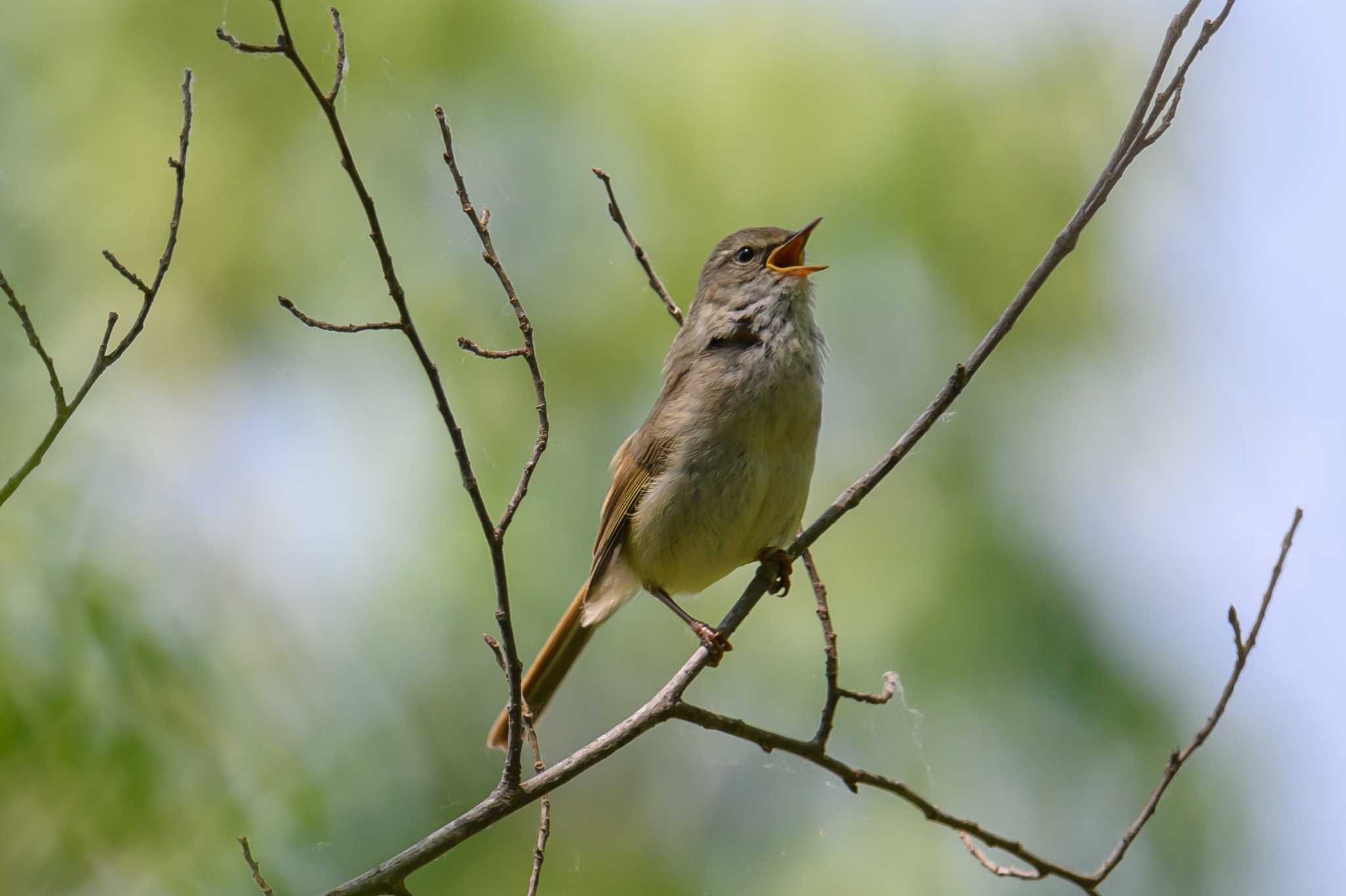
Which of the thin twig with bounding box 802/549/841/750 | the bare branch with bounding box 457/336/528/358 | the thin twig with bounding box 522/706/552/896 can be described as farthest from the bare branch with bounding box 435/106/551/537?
the thin twig with bounding box 802/549/841/750

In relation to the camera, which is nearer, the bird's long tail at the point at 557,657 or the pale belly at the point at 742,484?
the pale belly at the point at 742,484

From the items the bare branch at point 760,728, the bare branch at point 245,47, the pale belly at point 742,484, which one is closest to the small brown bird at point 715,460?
the pale belly at point 742,484

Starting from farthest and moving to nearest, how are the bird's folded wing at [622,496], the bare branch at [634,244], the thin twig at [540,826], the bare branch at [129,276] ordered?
the bird's folded wing at [622,496] < the bare branch at [634,244] < the thin twig at [540,826] < the bare branch at [129,276]

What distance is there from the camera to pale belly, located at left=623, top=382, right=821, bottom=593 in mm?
4004

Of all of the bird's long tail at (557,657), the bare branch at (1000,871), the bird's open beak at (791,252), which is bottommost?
the bare branch at (1000,871)

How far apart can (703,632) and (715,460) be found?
0.58 m

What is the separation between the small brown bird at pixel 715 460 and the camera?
4020 mm

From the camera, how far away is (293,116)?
6.95m

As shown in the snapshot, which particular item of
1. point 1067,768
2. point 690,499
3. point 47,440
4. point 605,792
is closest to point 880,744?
point 1067,768

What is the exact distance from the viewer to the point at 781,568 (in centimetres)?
390

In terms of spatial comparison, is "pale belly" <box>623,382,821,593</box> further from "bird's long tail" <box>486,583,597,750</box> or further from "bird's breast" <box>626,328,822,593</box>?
"bird's long tail" <box>486,583,597,750</box>

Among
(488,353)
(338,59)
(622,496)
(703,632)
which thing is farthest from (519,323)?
(622,496)

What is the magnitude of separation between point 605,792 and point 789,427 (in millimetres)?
3078

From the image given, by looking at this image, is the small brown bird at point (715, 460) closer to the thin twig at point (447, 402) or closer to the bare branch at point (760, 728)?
the bare branch at point (760, 728)
